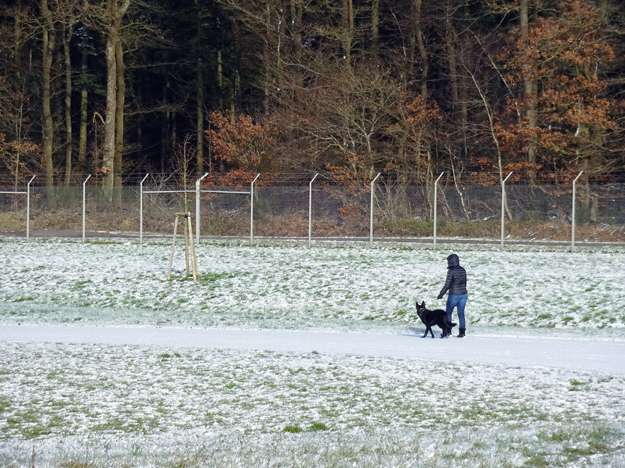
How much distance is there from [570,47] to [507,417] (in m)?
28.9

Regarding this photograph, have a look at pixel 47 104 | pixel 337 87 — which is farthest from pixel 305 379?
pixel 47 104

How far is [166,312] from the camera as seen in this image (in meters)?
17.0

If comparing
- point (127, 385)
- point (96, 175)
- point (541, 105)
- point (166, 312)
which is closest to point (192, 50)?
point (96, 175)

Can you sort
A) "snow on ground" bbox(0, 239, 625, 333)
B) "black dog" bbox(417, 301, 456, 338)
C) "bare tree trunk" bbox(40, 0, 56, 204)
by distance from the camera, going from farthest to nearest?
"bare tree trunk" bbox(40, 0, 56, 204)
"snow on ground" bbox(0, 239, 625, 333)
"black dog" bbox(417, 301, 456, 338)

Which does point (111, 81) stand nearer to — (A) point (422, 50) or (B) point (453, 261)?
(A) point (422, 50)

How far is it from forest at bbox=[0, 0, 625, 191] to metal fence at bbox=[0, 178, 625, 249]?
3.96 feet

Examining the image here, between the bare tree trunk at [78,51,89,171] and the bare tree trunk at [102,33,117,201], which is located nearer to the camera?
the bare tree trunk at [102,33,117,201]

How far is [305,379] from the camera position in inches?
401

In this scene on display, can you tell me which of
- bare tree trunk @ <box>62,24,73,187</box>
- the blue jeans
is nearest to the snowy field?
the blue jeans

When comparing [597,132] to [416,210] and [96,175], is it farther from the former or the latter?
[96,175]

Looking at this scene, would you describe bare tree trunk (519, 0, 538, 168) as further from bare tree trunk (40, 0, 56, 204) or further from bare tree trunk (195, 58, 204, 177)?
bare tree trunk (40, 0, 56, 204)

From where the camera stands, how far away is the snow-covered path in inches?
458

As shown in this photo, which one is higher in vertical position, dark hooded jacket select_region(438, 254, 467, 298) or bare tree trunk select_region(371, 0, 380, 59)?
bare tree trunk select_region(371, 0, 380, 59)

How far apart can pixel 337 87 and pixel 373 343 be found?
27052 millimetres
